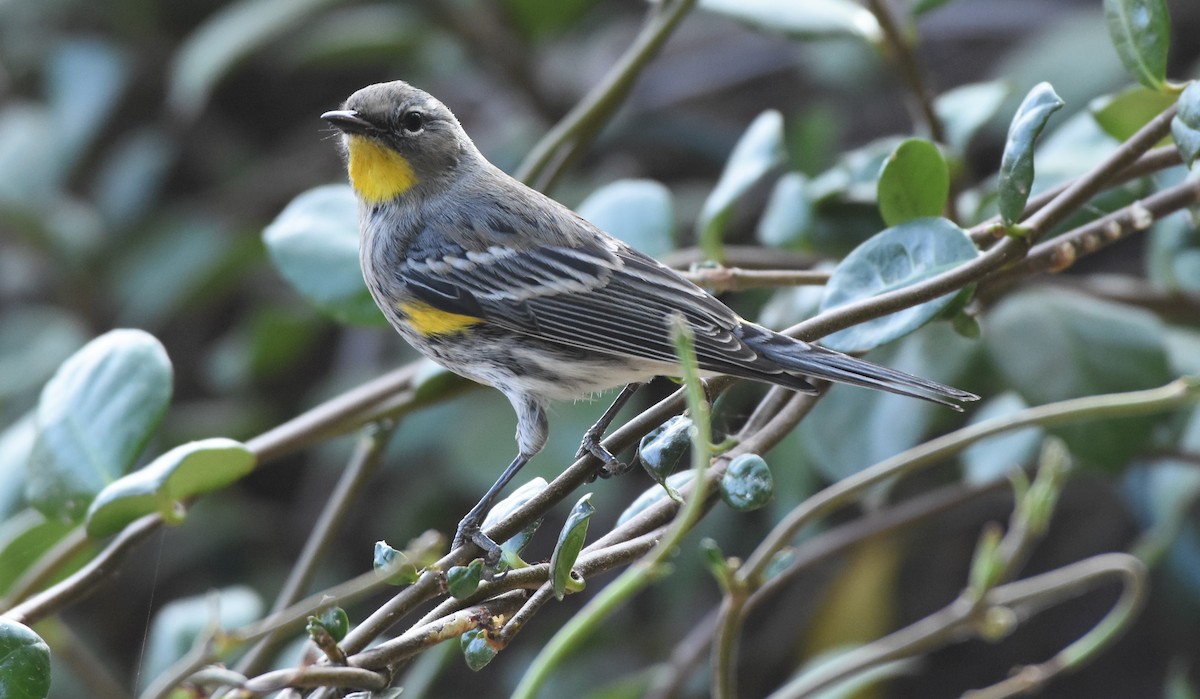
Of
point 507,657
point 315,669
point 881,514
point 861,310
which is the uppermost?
point 861,310

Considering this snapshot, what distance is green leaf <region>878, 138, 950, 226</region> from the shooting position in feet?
5.70

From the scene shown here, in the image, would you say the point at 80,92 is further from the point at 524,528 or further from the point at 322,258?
the point at 524,528

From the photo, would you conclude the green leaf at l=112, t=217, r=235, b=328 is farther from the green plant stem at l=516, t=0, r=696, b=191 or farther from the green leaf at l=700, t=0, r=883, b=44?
the green leaf at l=700, t=0, r=883, b=44

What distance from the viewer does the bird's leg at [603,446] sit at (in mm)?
1460

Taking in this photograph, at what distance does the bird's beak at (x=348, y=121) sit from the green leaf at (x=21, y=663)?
124 cm

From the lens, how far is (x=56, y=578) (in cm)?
210

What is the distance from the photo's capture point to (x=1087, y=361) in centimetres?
221

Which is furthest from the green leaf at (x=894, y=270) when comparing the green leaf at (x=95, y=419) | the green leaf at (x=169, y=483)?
the green leaf at (x=95, y=419)

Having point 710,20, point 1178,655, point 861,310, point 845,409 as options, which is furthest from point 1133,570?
point 710,20

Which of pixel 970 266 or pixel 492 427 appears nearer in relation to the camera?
pixel 970 266

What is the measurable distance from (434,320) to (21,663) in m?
1.00

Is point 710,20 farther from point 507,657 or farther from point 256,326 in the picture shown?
point 507,657

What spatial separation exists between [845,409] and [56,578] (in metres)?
1.43

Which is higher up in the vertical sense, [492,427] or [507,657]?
[492,427]
